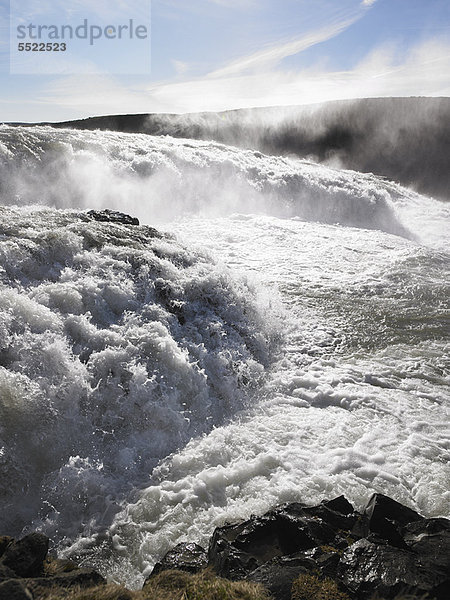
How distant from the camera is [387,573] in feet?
8.80

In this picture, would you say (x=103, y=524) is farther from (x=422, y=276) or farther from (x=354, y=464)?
(x=422, y=276)

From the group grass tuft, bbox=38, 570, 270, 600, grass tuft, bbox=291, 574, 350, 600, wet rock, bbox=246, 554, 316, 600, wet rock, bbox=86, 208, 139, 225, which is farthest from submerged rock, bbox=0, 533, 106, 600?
wet rock, bbox=86, 208, 139, 225

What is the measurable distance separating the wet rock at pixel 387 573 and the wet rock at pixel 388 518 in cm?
29

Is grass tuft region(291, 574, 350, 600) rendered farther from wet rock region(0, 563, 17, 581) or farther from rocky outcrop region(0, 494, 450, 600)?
wet rock region(0, 563, 17, 581)

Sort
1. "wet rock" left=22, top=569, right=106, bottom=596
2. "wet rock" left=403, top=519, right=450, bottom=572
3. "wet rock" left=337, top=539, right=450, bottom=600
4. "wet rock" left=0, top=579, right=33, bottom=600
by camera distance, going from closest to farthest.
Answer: "wet rock" left=0, top=579, right=33, bottom=600, "wet rock" left=22, top=569, right=106, bottom=596, "wet rock" left=337, top=539, right=450, bottom=600, "wet rock" left=403, top=519, right=450, bottom=572

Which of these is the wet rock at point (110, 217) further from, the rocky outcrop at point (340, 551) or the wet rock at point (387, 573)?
the wet rock at point (387, 573)

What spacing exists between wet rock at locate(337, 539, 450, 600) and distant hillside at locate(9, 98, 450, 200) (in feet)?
124

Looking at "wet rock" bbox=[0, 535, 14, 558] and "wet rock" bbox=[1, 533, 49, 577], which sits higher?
"wet rock" bbox=[1, 533, 49, 577]

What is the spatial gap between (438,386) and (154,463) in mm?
4379

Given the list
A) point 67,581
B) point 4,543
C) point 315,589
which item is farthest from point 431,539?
point 4,543

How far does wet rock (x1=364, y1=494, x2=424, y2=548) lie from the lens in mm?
3242

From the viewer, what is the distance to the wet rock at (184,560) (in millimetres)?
3197

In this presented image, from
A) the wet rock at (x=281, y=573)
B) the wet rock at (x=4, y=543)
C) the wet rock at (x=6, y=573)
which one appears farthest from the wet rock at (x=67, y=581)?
the wet rock at (x=281, y=573)

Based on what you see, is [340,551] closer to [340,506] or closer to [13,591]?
[340,506]
